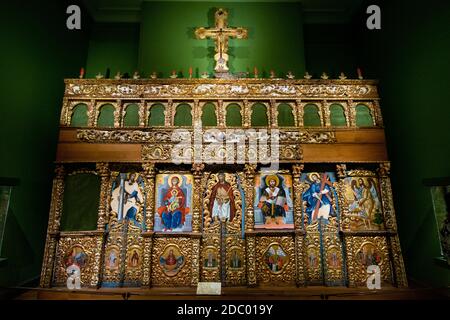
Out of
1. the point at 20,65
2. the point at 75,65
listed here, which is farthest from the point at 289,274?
the point at 75,65

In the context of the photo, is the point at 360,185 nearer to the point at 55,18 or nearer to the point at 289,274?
the point at 289,274

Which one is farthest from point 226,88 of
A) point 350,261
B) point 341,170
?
point 350,261

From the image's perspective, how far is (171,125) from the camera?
17.9ft

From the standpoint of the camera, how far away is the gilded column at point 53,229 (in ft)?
15.8

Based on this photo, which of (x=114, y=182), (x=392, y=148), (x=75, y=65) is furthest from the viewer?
(x=75, y=65)

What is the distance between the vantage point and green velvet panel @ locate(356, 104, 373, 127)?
5539mm

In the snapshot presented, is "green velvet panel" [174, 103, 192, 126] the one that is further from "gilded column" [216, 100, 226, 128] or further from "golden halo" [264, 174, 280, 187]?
"golden halo" [264, 174, 280, 187]

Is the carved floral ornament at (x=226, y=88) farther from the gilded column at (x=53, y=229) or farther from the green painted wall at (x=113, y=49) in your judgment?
the green painted wall at (x=113, y=49)

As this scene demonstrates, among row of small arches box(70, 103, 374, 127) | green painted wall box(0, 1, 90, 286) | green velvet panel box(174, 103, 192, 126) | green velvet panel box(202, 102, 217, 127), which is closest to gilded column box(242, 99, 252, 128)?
row of small arches box(70, 103, 374, 127)

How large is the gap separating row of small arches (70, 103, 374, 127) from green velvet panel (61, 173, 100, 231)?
117cm

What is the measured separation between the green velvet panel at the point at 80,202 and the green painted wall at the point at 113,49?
370 centimetres

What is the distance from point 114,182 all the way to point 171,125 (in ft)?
5.37
